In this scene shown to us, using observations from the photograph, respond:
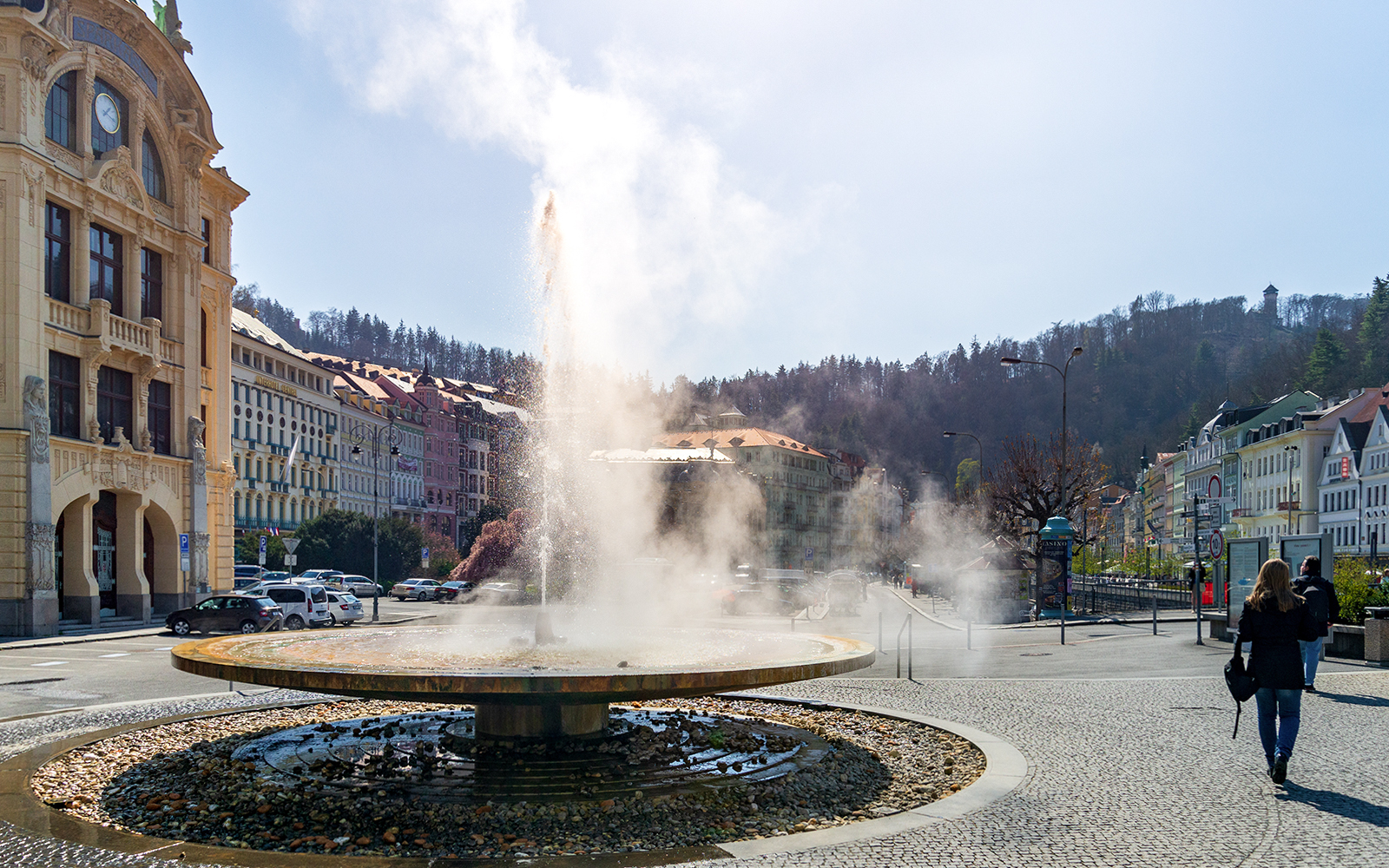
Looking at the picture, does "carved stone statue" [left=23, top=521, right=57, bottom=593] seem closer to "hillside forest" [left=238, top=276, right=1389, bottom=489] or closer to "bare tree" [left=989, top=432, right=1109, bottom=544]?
"bare tree" [left=989, top=432, right=1109, bottom=544]

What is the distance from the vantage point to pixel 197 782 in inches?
339

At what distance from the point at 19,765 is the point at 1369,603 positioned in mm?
22208

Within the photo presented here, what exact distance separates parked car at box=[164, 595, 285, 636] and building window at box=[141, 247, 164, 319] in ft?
47.3

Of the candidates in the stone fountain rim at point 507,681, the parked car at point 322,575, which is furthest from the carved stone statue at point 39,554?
the stone fountain rim at point 507,681

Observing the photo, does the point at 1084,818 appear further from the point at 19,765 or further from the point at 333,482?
the point at 333,482

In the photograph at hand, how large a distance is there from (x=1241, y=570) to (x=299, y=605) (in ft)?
90.2

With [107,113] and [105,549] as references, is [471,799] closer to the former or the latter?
[105,549]

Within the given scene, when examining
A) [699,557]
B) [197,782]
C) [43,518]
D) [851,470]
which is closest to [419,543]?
[699,557]

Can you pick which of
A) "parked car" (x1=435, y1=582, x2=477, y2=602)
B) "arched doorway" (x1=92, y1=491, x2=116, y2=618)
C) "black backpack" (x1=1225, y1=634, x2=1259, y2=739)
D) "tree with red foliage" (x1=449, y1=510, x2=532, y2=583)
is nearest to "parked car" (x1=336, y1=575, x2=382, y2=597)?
"parked car" (x1=435, y1=582, x2=477, y2=602)

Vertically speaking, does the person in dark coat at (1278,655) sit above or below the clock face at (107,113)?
below

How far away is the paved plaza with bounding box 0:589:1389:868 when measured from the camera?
6.43m

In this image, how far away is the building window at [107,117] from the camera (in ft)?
119

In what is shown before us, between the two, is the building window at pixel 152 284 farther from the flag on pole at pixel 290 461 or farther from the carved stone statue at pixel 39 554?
the flag on pole at pixel 290 461

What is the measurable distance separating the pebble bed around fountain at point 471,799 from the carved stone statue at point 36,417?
84.1 feet
